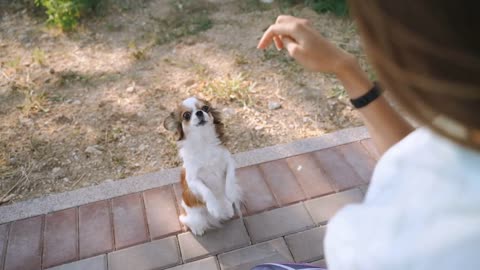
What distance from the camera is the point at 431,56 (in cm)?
50

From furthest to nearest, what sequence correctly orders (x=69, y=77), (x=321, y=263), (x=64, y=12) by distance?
(x=64, y=12) < (x=69, y=77) < (x=321, y=263)

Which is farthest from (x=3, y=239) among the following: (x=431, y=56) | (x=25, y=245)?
(x=431, y=56)

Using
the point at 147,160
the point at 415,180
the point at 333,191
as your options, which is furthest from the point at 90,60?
the point at 415,180

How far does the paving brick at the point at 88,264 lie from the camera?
2106 millimetres

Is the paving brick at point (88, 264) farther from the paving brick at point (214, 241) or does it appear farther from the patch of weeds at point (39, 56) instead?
the patch of weeds at point (39, 56)

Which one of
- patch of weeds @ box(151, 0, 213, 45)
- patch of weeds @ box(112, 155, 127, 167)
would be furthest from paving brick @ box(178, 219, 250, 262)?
patch of weeds @ box(151, 0, 213, 45)

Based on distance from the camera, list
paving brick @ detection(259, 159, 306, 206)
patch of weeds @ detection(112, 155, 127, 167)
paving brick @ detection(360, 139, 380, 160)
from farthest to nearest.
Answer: patch of weeds @ detection(112, 155, 127, 167), paving brick @ detection(360, 139, 380, 160), paving brick @ detection(259, 159, 306, 206)

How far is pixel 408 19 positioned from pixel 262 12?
11.9 ft

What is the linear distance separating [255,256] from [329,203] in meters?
0.50

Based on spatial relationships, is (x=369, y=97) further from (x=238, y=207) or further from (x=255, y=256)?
(x=238, y=207)

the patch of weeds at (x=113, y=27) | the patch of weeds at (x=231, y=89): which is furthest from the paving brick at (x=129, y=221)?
the patch of weeds at (x=113, y=27)

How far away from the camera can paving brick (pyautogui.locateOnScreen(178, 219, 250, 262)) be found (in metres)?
2.15

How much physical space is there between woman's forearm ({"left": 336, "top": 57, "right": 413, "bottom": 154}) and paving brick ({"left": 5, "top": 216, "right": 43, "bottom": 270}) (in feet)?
5.82

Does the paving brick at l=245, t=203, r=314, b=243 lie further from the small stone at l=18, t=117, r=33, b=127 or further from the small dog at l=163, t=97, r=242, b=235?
the small stone at l=18, t=117, r=33, b=127
